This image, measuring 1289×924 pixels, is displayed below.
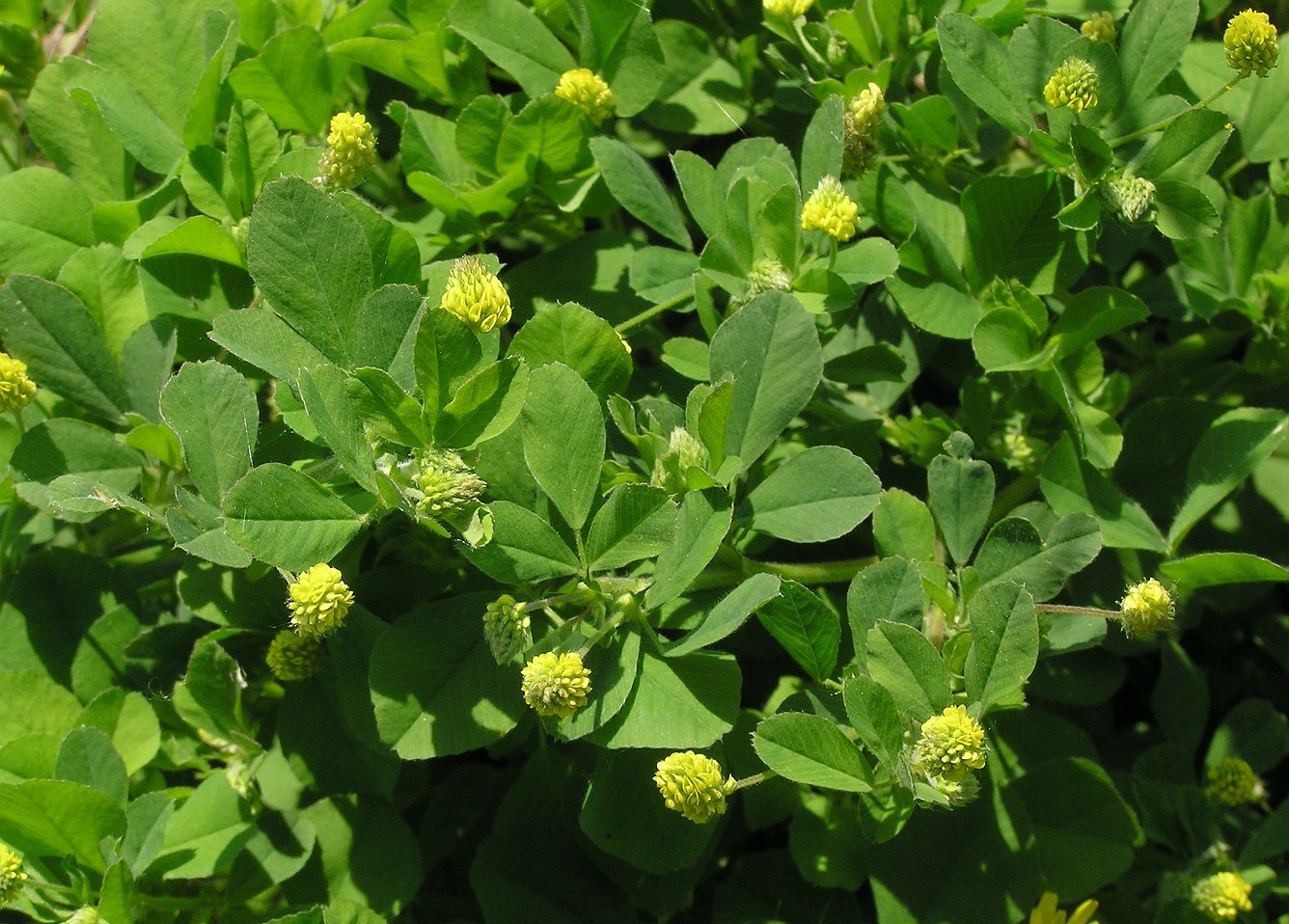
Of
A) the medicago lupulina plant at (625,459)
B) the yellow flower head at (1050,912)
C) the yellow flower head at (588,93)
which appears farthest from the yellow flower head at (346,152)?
the yellow flower head at (1050,912)

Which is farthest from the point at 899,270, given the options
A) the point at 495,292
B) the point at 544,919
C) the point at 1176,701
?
the point at 544,919

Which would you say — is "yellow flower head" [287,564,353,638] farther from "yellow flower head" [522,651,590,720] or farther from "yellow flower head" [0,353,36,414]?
"yellow flower head" [0,353,36,414]

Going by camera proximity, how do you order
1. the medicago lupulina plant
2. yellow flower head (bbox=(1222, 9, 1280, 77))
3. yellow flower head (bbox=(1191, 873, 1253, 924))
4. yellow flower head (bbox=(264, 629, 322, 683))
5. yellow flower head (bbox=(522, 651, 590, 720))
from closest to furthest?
yellow flower head (bbox=(522, 651, 590, 720)) < the medicago lupulina plant < yellow flower head (bbox=(1222, 9, 1280, 77)) < yellow flower head (bbox=(264, 629, 322, 683)) < yellow flower head (bbox=(1191, 873, 1253, 924))

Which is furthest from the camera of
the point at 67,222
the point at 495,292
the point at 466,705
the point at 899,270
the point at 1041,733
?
the point at 1041,733

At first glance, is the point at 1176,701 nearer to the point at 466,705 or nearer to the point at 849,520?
the point at 849,520

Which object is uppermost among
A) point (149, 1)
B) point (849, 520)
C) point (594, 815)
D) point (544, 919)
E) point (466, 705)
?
point (149, 1)

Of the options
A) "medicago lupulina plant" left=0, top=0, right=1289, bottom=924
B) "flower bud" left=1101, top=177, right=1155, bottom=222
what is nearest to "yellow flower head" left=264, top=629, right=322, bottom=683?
"medicago lupulina plant" left=0, top=0, right=1289, bottom=924
